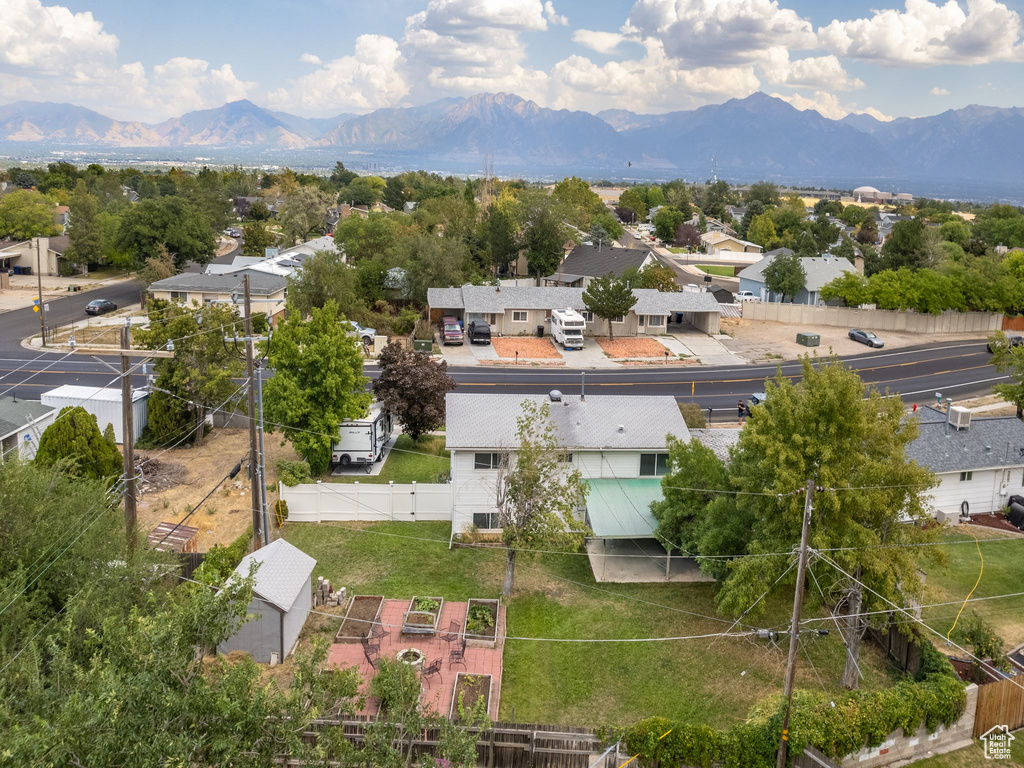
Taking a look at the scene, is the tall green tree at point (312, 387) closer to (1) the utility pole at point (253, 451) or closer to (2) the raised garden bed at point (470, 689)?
(1) the utility pole at point (253, 451)

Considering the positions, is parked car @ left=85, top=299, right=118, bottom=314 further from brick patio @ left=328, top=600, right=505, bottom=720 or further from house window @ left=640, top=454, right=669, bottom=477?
house window @ left=640, top=454, right=669, bottom=477

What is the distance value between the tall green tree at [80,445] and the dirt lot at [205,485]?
197cm

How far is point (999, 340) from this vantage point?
44688 millimetres

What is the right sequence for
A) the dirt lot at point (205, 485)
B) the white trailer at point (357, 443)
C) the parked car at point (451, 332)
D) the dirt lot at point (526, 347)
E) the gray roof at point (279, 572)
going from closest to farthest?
1. the gray roof at point (279, 572)
2. the dirt lot at point (205, 485)
3. the white trailer at point (357, 443)
4. the dirt lot at point (526, 347)
5. the parked car at point (451, 332)

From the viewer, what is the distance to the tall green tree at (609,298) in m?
66.4

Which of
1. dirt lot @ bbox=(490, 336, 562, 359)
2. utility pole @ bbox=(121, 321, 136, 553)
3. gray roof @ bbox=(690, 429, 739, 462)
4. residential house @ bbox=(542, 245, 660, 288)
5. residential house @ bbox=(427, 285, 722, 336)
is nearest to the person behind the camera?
utility pole @ bbox=(121, 321, 136, 553)

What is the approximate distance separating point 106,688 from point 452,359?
4958cm

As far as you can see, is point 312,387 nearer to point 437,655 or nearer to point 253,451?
point 253,451

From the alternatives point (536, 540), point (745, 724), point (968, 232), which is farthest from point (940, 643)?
point (968, 232)

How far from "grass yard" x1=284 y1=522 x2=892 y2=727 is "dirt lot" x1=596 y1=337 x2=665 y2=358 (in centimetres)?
3535

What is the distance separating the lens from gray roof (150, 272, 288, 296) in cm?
6894

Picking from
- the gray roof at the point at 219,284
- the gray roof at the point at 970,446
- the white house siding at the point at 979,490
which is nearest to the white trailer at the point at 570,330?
the gray roof at the point at 219,284

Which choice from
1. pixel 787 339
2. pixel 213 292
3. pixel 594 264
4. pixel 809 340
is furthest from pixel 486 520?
pixel 594 264

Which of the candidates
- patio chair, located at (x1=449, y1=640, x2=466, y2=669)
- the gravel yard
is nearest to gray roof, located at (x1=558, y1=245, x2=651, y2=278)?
the gravel yard
